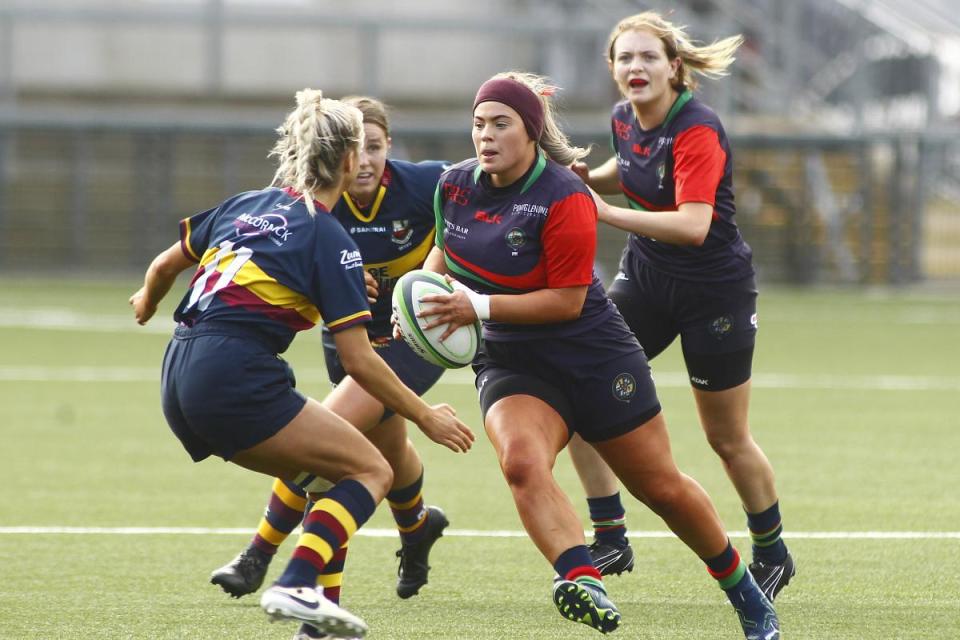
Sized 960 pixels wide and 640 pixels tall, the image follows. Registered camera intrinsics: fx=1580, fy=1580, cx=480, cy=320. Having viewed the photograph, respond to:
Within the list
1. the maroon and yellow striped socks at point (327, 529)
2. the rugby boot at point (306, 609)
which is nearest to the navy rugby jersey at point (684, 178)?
the maroon and yellow striped socks at point (327, 529)

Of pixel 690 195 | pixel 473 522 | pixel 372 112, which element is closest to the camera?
pixel 690 195

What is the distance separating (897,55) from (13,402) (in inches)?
Answer: 662

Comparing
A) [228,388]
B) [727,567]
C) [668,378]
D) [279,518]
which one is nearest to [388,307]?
[279,518]

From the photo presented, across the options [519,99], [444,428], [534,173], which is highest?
[519,99]

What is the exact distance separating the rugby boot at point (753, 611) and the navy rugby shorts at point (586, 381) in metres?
0.65

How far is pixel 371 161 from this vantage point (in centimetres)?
613

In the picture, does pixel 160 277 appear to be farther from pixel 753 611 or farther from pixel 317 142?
pixel 753 611

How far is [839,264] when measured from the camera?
2322cm

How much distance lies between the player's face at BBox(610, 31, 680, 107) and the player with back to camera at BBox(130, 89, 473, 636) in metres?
1.35

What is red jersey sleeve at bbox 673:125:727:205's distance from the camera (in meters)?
5.75

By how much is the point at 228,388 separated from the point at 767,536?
240 centimetres

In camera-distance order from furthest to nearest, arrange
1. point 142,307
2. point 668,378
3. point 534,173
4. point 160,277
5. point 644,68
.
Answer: point 668,378
point 644,68
point 142,307
point 160,277
point 534,173

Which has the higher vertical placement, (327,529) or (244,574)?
(327,529)

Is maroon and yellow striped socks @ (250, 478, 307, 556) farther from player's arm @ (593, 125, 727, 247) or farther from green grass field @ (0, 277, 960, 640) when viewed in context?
player's arm @ (593, 125, 727, 247)
